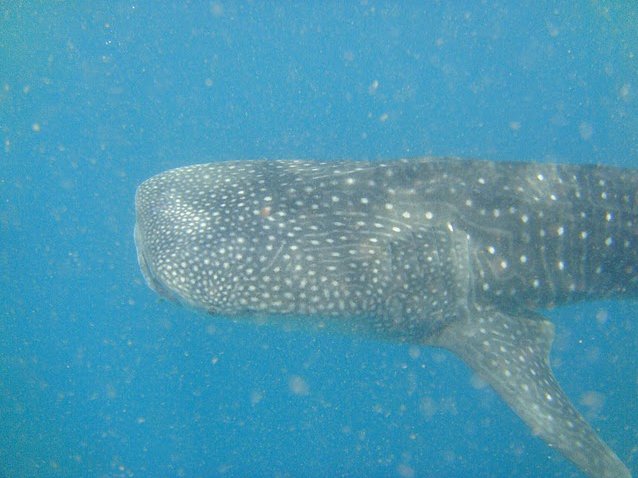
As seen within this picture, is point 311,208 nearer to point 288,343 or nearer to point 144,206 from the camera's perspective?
point 144,206

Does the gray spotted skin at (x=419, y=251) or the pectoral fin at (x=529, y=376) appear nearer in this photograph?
the pectoral fin at (x=529, y=376)

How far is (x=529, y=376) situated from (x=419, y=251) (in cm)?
163

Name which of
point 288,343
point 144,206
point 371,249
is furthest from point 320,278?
point 288,343

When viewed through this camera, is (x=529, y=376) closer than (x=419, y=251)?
Yes

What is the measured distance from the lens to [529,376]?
4.60 metres

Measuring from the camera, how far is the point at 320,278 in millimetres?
4391

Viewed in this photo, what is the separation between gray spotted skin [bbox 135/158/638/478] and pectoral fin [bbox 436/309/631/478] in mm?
12

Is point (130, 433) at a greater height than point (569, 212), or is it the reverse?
point (569, 212)

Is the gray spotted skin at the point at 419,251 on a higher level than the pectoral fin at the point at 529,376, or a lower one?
higher

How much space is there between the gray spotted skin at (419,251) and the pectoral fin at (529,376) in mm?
12

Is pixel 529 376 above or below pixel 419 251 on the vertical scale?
below

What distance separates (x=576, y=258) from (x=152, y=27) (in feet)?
105

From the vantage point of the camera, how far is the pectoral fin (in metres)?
4.21

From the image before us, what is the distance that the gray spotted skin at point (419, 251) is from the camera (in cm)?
432
